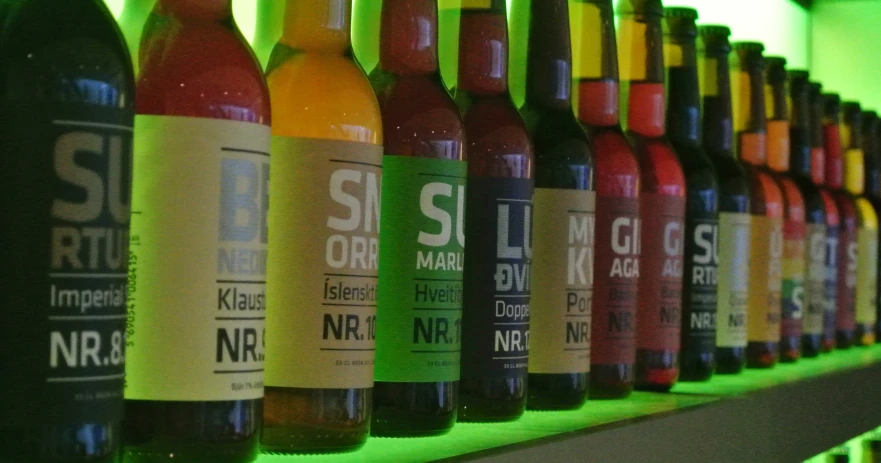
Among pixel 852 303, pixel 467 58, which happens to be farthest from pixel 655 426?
pixel 852 303

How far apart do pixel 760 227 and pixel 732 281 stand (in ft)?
0.40

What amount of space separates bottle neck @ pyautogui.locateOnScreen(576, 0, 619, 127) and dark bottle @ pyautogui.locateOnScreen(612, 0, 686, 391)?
0.27 ft

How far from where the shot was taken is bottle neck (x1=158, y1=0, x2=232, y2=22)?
1.90 ft

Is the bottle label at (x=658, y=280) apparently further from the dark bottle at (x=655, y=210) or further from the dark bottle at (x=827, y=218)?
the dark bottle at (x=827, y=218)

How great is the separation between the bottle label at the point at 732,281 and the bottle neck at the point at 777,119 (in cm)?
24

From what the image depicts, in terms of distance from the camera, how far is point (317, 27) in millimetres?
657

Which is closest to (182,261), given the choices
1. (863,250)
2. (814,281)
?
(814,281)

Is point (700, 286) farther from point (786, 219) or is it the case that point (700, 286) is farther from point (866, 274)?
point (866, 274)

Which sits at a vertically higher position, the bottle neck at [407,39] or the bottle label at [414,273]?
the bottle neck at [407,39]

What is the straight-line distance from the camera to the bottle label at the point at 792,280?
135 cm

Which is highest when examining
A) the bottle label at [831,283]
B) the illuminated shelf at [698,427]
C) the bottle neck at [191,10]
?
the bottle neck at [191,10]

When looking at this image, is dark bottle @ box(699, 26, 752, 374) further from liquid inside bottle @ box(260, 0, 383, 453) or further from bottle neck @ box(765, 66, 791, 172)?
liquid inside bottle @ box(260, 0, 383, 453)

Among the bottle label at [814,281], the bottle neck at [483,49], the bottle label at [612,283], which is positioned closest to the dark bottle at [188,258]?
the bottle neck at [483,49]

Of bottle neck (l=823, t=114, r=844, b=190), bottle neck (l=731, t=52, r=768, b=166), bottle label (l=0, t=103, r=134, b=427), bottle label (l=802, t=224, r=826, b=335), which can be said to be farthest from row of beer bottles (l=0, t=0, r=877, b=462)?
bottle neck (l=823, t=114, r=844, b=190)
